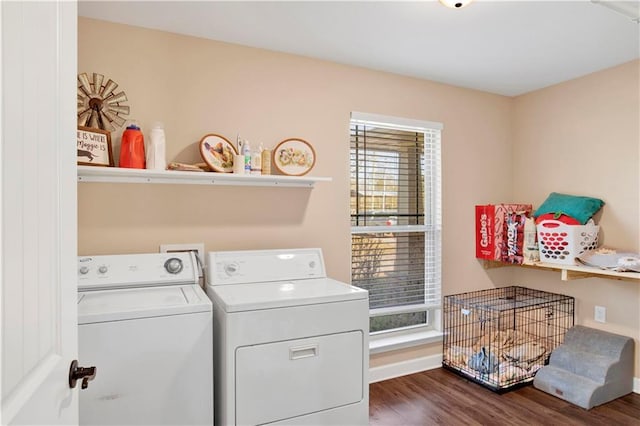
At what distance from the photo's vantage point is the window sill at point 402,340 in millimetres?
2847

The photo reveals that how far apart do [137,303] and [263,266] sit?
76 centimetres

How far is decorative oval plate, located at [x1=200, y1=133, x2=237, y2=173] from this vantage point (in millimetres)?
2250

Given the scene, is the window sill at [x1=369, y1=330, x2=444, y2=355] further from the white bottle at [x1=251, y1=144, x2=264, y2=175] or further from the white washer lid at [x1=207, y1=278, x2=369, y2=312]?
the white bottle at [x1=251, y1=144, x2=264, y2=175]

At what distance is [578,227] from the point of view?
274 cm

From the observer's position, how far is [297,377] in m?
1.82

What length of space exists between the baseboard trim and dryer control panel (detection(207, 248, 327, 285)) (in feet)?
3.19

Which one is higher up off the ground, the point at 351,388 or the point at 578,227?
the point at 578,227

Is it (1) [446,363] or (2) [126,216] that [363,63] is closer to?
(2) [126,216]

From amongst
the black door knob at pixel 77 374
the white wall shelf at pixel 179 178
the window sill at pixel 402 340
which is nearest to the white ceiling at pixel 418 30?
the white wall shelf at pixel 179 178

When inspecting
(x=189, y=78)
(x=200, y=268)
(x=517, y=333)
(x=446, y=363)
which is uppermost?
(x=189, y=78)

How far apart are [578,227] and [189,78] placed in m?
2.78

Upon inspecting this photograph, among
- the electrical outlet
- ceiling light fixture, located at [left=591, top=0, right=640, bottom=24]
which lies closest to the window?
the electrical outlet

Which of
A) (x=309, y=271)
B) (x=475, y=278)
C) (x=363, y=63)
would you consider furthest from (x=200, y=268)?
(x=475, y=278)

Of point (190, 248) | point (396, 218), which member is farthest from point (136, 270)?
point (396, 218)
